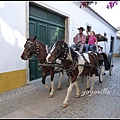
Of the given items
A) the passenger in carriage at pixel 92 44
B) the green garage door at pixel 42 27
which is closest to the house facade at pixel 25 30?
the green garage door at pixel 42 27

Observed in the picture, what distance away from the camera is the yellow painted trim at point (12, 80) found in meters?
4.98

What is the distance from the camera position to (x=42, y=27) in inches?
270

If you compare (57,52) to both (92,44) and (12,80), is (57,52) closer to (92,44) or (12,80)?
(12,80)

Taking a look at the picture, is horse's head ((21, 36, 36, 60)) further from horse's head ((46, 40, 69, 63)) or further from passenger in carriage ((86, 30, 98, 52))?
passenger in carriage ((86, 30, 98, 52))

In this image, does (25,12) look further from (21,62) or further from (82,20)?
(82,20)

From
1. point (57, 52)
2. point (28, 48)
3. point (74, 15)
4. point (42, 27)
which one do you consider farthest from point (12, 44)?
point (74, 15)

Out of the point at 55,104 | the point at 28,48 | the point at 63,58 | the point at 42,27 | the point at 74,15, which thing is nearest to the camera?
the point at 63,58

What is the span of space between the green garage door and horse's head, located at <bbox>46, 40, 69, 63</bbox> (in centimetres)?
217

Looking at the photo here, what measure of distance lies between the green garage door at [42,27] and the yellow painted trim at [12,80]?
0.67m

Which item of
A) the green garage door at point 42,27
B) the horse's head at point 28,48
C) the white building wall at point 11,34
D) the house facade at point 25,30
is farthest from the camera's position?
the green garage door at point 42,27

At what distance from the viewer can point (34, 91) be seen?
5309 millimetres

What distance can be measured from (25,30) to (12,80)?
1763 millimetres

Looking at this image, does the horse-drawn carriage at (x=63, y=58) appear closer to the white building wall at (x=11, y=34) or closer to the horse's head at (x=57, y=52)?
the horse's head at (x=57, y=52)

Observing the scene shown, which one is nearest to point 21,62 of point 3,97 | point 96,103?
point 3,97
